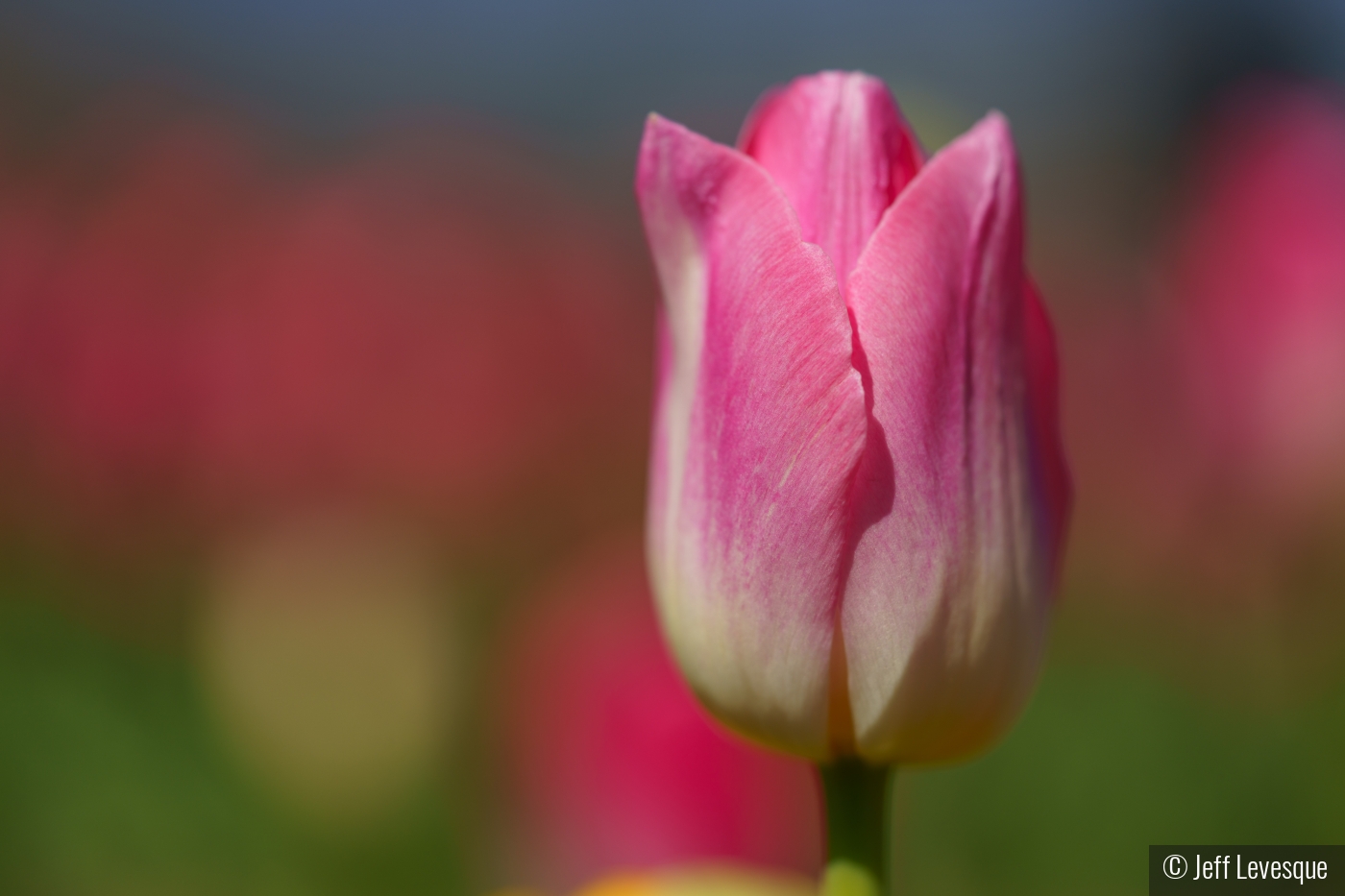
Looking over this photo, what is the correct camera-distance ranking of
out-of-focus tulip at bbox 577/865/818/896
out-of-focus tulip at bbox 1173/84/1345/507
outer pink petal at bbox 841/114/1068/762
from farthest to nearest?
out-of-focus tulip at bbox 1173/84/1345/507, out-of-focus tulip at bbox 577/865/818/896, outer pink petal at bbox 841/114/1068/762

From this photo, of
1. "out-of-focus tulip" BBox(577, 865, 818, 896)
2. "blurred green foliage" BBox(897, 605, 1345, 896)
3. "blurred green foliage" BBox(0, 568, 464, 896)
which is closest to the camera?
"out-of-focus tulip" BBox(577, 865, 818, 896)

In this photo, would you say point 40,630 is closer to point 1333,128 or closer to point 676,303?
point 676,303

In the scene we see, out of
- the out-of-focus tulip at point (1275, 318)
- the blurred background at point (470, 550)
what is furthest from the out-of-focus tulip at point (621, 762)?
the out-of-focus tulip at point (1275, 318)

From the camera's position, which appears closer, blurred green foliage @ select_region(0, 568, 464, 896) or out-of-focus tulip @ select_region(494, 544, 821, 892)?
out-of-focus tulip @ select_region(494, 544, 821, 892)

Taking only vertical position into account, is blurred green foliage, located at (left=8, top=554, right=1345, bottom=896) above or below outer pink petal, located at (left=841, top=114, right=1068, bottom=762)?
below

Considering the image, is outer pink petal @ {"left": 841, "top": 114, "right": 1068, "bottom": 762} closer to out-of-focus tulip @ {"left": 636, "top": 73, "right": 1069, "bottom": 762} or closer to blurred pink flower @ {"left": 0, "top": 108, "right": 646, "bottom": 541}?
out-of-focus tulip @ {"left": 636, "top": 73, "right": 1069, "bottom": 762}

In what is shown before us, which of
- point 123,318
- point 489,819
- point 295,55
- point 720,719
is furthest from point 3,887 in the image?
point 295,55

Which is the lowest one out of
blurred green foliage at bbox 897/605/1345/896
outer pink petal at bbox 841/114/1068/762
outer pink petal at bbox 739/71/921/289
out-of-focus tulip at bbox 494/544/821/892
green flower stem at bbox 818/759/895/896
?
blurred green foliage at bbox 897/605/1345/896

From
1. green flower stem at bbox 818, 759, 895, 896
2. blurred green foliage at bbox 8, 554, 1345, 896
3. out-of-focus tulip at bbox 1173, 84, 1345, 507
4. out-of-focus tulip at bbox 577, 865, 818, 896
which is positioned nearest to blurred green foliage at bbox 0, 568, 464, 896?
blurred green foliage at bbox 8, 554, 1345, 896
